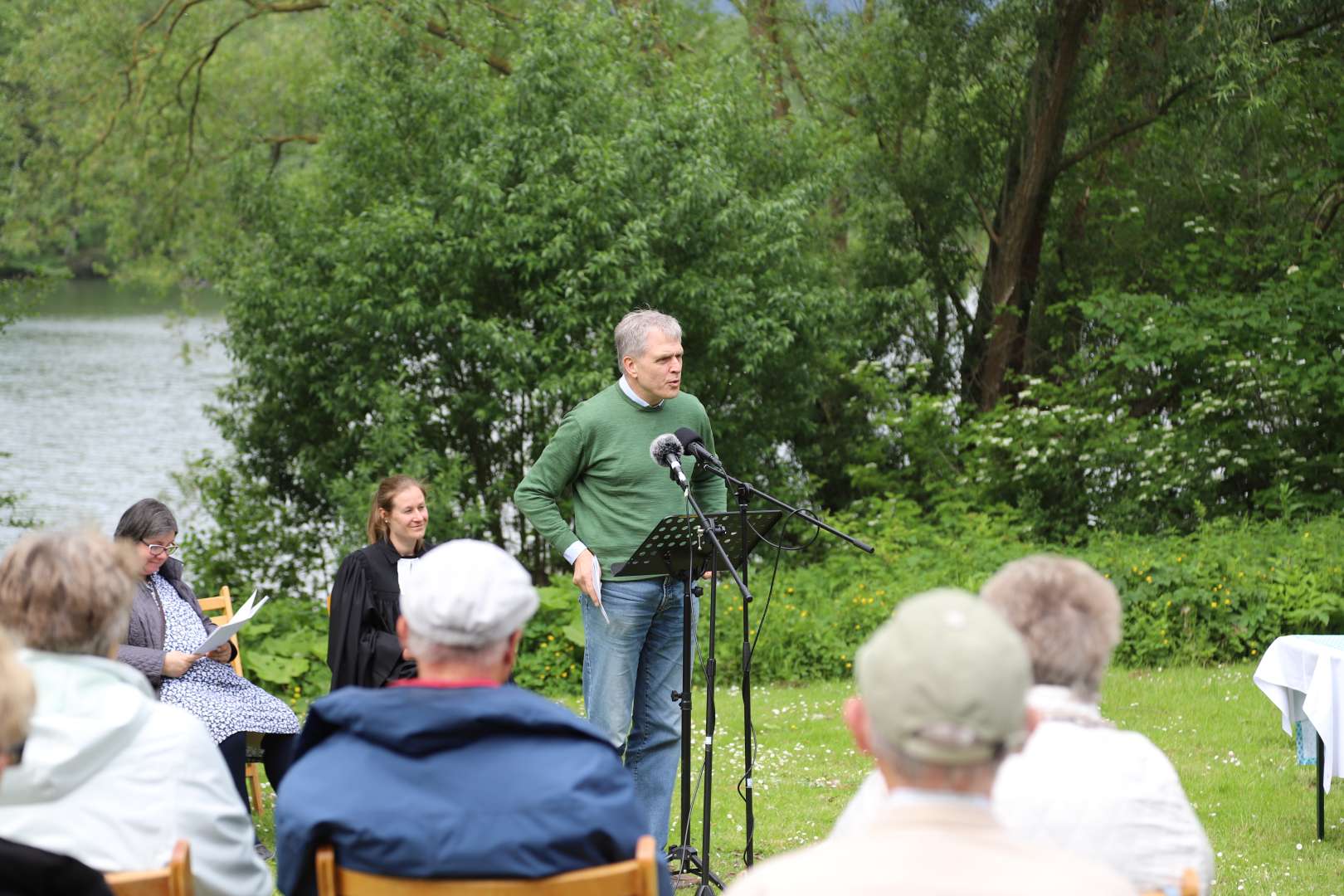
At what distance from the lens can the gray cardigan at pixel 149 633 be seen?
481 cm

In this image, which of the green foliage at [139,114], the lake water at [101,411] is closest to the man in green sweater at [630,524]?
the lake water at [101,411]

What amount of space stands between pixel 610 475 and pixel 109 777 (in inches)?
95.0

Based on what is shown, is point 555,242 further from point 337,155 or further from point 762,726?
point 762,726

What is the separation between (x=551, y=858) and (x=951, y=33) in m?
11.7

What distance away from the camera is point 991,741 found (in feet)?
5.55

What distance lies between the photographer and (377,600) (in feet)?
16.7

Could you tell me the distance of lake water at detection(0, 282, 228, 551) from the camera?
1642cm

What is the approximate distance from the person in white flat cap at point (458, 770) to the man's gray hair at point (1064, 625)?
683 millimetres

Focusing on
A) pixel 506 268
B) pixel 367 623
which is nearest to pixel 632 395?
pixel 367 623

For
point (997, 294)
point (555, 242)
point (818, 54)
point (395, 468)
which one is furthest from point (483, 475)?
point (818, 54)

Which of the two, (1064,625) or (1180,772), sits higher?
(1064,625)

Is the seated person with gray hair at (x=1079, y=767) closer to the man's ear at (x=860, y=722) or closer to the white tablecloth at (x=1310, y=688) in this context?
the man's ear at (x=860, y=722)

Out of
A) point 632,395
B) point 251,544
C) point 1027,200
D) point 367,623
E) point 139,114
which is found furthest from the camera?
point 139,114

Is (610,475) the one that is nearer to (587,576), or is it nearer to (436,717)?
(587,576)
